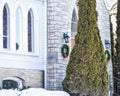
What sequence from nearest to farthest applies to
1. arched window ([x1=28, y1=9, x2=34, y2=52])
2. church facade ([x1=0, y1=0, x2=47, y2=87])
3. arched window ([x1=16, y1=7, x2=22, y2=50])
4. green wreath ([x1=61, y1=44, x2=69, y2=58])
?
church facade ([x1=0, y1=0, x2=47, y2=87]) < arched window ([x1=16, y1=7, x2=22, y2=50]) < arched window ([x1=28, y1=9, x2=34, y2=52]) < green wreath ([x1=61, y1=44, x2=69, y2=58])

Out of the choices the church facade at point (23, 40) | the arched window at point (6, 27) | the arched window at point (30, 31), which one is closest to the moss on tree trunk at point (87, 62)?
the church facade at point (23, 40)

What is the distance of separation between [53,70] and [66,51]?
901 mm

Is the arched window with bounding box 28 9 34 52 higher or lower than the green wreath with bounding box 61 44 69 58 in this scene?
higher

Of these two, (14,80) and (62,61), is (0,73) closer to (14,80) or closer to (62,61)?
(14,80)

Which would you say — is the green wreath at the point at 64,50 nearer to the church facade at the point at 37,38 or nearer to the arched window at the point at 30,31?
the church facade at the point at 37,38

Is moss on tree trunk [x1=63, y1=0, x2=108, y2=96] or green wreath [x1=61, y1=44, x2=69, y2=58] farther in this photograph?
green wreath [x1=61, y1=44, x2=69, y2=58]

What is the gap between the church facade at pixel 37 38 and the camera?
53.0 feet

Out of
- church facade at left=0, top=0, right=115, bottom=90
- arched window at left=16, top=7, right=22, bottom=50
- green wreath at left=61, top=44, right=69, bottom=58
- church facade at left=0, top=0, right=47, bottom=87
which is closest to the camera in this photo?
church facade at left=0, top=0, right=47, bottom=87

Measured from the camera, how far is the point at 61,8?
17750 mm

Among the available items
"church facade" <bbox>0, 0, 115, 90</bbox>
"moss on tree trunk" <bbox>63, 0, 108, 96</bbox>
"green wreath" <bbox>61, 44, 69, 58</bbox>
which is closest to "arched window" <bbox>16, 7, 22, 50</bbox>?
"church facade" <bbox>0, 0, 115, 90</bbox>

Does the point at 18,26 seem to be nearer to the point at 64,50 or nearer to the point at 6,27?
the point at 6,27

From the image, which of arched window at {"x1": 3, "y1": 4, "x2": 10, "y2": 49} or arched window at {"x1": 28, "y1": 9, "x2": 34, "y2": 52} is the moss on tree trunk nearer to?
arched window at {"x1": 28, "y1": 9, "x2": 34, "y2": 52}

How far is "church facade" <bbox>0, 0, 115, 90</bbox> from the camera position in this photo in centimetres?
1616

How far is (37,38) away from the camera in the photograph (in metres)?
17.3
